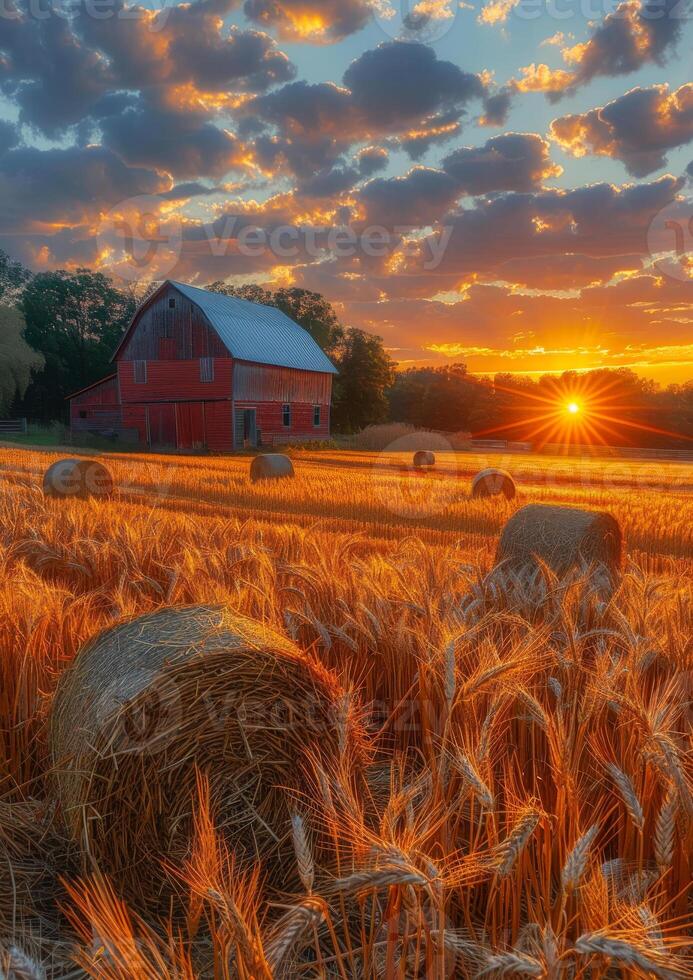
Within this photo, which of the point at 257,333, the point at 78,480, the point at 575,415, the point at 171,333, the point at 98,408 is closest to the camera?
the point at 78,480

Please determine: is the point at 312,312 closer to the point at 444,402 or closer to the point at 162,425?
the point at 444,402

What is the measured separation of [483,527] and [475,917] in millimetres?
10721

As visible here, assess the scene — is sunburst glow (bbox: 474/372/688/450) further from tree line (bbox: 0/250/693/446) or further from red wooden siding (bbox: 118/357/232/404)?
red wooden siding (bbox: 118/357/232/404)

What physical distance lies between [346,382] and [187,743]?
180 feet

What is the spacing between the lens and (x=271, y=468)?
20531 millimetres

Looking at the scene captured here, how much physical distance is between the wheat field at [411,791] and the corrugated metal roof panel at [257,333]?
103 feet

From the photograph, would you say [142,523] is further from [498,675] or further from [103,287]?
[103,287]

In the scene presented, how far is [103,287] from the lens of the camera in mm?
64125

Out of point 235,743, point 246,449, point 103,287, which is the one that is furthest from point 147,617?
point 103,287

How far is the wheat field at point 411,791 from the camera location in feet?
4.24

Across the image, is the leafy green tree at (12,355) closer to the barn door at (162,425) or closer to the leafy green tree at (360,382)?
the barn door at (162,425)

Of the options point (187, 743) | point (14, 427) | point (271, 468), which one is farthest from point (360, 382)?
point (187, 743)

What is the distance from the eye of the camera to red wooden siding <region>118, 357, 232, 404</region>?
117 ft

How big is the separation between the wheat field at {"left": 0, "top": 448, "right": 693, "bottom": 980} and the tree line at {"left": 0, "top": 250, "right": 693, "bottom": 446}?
4926cm
